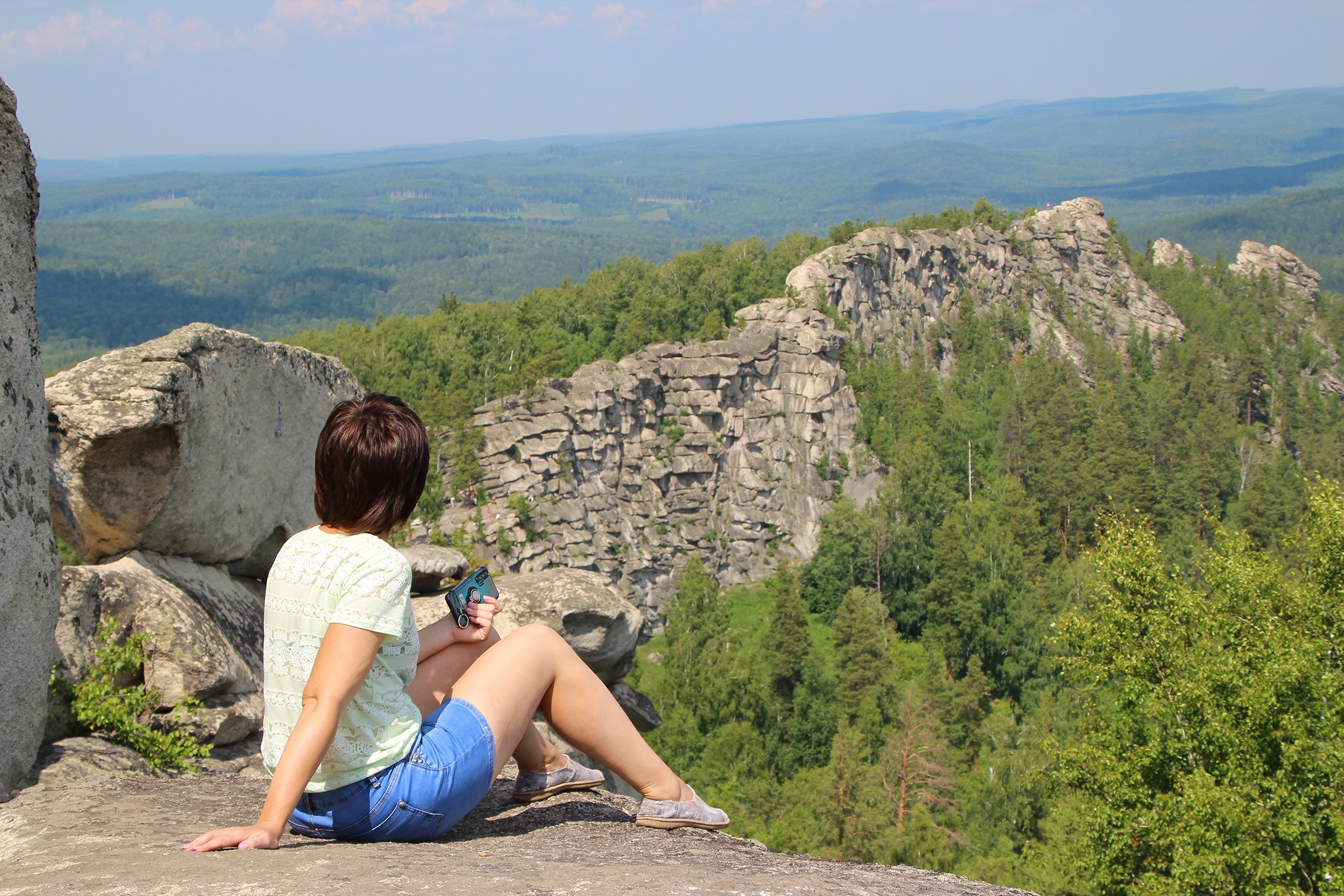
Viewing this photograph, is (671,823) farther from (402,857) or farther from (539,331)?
(539,331)

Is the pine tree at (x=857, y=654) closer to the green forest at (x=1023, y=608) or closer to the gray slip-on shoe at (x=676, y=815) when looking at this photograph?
the green forest at (x=1023, y=608)

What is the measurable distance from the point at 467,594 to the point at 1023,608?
161ft

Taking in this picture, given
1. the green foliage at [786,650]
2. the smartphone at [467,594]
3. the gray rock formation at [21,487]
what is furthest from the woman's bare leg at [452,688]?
the green foliage at [786,650]

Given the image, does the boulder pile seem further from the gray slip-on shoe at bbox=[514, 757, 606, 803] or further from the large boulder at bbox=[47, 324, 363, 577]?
the gray slip-on shoe at bbox=[514, 757, 606, 803]

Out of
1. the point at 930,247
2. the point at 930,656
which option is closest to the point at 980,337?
the point at 930,247

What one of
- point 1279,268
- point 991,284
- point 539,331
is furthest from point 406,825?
point 1279,268

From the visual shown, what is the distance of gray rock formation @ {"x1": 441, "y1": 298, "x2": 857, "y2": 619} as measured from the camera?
47500mm

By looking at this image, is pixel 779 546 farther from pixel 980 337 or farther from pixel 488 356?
pixel 980 337

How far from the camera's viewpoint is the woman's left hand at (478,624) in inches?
205

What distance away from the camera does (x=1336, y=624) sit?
512 inches

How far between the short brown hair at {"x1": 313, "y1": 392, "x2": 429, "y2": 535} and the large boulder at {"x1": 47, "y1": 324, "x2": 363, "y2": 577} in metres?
4.15

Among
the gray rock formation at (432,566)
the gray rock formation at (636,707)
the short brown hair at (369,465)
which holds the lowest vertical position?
the gray rock formation at (636,707)

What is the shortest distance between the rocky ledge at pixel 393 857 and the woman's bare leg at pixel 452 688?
283mm

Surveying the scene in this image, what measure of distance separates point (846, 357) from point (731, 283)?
9.17 metres
